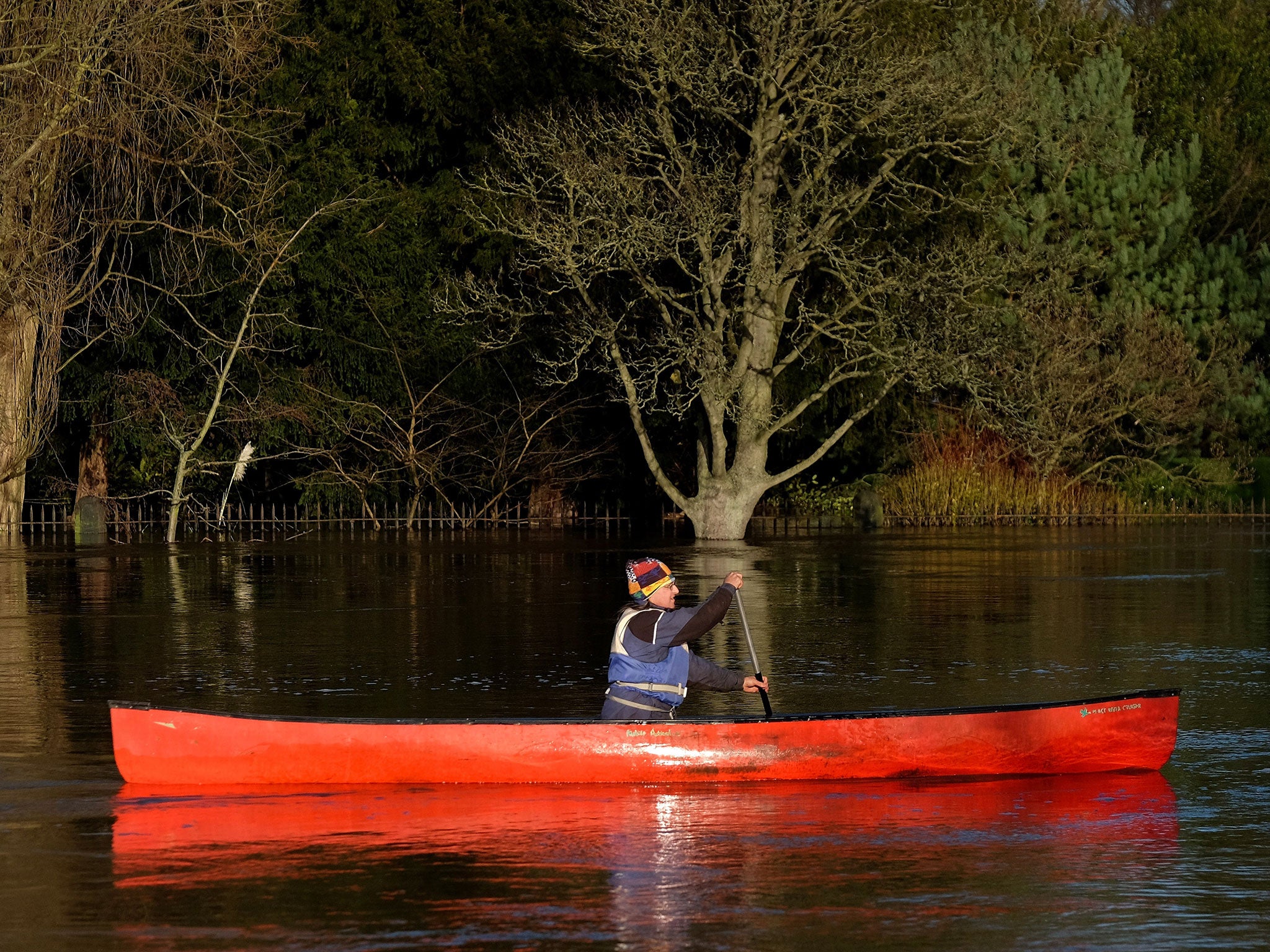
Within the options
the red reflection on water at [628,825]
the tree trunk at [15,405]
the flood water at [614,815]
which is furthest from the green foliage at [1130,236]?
the red reflection on water at [628,825]

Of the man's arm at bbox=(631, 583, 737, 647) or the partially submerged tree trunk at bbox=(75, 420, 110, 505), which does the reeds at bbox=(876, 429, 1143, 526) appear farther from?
the man's arm at bbox=(631, 583, 737, 647)

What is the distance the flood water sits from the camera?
7137 millimetres

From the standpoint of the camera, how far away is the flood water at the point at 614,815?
714cm

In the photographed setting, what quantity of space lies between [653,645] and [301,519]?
2925cm

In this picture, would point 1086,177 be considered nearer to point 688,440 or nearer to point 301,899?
point 688,440

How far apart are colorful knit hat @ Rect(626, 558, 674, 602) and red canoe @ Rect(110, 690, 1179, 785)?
2.58 feet

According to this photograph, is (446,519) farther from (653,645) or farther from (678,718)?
(678,718)

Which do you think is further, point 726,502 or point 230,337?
point 230,337

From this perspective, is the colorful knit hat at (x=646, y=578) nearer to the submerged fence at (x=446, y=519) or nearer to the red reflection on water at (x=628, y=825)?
the red reflection on water at (x=628, y=825)

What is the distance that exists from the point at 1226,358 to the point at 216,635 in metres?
29.8

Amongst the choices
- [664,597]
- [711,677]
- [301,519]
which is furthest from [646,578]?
[301,519]

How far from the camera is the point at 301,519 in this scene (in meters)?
38.6

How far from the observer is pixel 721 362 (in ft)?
106

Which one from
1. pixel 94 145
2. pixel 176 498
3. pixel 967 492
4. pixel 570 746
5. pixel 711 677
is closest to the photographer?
pixel 570 746
